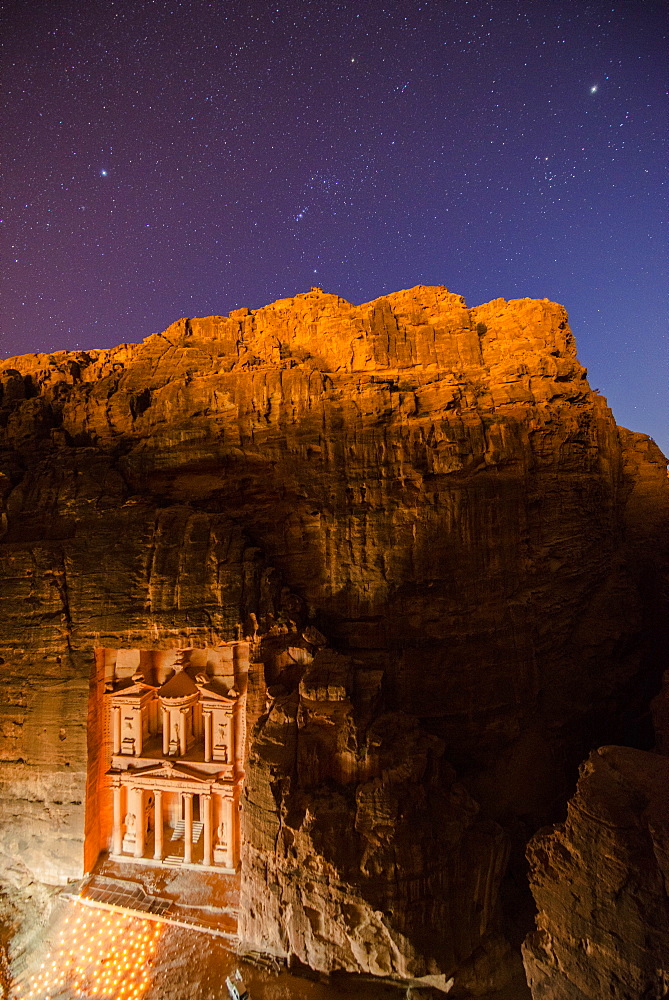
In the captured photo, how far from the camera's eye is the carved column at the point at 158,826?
1538 cm

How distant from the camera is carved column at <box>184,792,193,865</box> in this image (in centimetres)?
1515

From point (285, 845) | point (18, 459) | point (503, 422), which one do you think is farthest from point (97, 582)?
point (503, 422)

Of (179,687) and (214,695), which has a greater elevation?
(179,687)

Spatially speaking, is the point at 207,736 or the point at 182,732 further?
the point at 182,732

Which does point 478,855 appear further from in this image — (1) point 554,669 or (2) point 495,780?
(1) point 554,669

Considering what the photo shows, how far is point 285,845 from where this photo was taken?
12.3m

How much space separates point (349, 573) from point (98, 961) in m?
12.5

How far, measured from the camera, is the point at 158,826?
1549 cm

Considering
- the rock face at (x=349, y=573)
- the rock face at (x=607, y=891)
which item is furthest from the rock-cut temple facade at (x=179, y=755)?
the rock face at (x=607, y=891)

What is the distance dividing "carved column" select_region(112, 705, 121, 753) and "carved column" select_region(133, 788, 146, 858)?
5.07 ft

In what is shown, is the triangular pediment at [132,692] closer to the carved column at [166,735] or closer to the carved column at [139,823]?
the carved column at [166,735]

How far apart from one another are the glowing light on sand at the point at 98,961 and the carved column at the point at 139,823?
68.1 inches

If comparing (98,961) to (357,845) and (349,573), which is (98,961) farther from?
(349,573)

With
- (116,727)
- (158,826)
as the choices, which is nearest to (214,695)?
(116,727)
